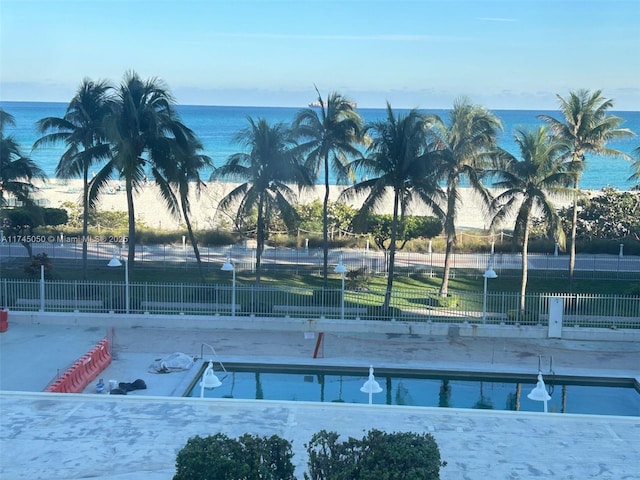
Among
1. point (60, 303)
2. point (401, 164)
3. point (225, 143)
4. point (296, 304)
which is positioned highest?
point (225, 143)

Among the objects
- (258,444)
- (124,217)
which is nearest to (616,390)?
(258,444)

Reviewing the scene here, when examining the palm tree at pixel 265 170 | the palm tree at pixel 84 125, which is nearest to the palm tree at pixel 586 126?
the palm tree at pixel 265 170

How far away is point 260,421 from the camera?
575 inches

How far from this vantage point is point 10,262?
96.1ft

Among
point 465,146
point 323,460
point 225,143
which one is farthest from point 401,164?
point 225,143

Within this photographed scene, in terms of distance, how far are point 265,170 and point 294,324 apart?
465 centimetres

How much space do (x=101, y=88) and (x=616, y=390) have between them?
17055mm

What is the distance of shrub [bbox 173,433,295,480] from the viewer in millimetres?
9539

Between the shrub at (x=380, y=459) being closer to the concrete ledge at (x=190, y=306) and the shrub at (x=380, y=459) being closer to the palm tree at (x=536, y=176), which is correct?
the concrete ledge at (x=190, y=306)

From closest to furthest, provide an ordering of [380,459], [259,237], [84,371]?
[380,459]
[84,371]
[259,237]

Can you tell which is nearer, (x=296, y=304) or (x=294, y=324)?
(x=294, y=324)

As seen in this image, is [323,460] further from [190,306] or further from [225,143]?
[225,143]

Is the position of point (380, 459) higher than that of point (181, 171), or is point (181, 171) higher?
point (181, 171)

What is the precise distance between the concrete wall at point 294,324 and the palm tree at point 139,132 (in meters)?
2.48
